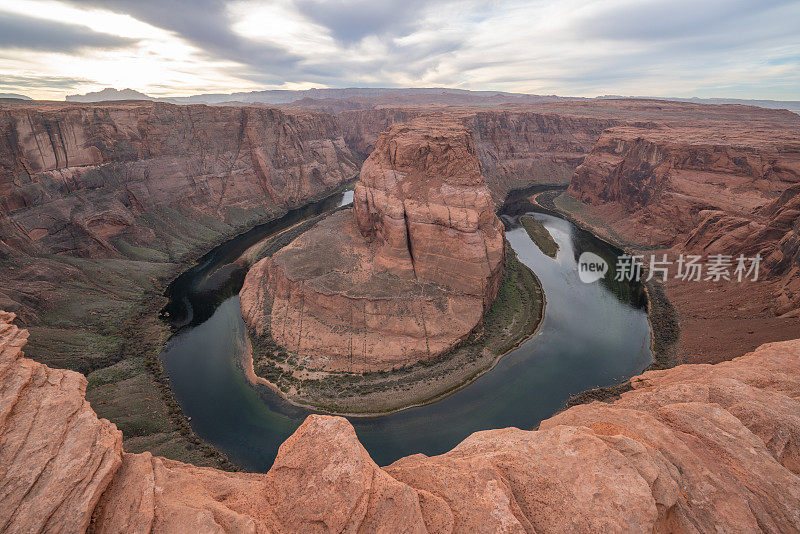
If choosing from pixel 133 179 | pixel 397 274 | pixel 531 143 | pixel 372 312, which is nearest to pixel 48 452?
pixel 372 312

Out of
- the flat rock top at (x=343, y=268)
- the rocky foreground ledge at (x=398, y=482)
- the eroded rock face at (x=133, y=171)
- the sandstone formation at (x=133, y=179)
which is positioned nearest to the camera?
the rocky foreground ledge at (x=398, y=482)

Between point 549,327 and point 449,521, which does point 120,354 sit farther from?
point 549,327

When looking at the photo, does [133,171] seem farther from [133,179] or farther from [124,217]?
[124,217]

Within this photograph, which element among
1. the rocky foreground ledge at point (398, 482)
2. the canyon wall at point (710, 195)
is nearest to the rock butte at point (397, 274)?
the rocky foreground ledge at point (398, 482)

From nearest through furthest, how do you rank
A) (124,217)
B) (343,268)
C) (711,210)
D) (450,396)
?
(450,396)
(343,268)
(711,210)
(124,217)

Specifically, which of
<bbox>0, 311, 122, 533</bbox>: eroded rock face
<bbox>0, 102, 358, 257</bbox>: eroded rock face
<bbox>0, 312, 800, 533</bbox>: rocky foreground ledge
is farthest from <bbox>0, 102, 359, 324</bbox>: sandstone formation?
<bbox>0, 312, 800, 533</bbox>: rocky foreground ledge

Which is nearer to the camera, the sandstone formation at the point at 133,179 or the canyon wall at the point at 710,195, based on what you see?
the canyon wall at the point at 710,195

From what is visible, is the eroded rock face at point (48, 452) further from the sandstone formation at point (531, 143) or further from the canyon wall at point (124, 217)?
the sandstone formation at point (531, 143)
